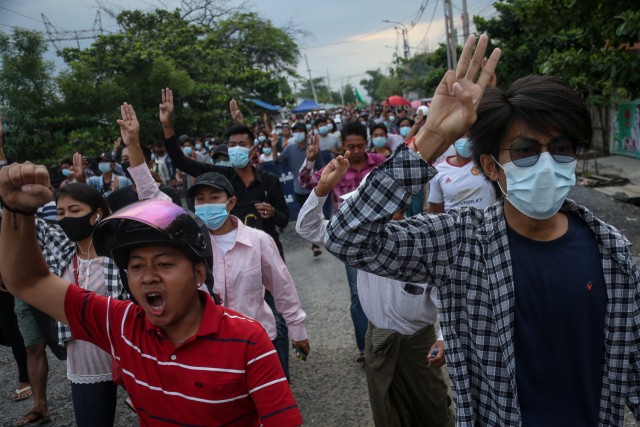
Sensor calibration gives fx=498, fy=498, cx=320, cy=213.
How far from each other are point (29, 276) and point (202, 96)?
1866 cm

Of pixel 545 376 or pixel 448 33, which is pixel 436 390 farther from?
pixel 448 33

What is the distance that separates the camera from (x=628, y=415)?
325cm

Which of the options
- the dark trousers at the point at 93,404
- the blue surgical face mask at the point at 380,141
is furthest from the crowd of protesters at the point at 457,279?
the blue surgical face mask at the point at 380,141

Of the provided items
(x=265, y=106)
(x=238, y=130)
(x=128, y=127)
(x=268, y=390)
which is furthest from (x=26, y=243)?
(x=265, y=106)

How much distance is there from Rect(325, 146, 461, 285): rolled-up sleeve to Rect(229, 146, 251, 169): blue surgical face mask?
3.51 meters

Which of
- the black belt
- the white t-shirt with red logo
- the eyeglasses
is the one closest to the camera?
the eyeglasses

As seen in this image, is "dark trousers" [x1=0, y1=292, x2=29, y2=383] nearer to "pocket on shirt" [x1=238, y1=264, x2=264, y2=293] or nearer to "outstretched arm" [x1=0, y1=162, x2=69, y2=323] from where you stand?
"pocket on shirt" [x1=238, y1=264, x2=264, y2=293]

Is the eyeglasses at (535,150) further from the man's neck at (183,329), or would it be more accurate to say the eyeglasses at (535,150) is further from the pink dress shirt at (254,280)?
the pink dress shirt at (254,280)

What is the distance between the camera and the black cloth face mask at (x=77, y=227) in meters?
2.87

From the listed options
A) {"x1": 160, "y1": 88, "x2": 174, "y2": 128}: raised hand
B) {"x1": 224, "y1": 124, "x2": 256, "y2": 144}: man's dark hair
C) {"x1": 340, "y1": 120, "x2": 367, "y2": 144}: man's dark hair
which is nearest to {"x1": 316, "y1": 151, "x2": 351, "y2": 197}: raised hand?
{"x1": 160, "y1": 88, "x2": 174, "y2": 128}: raised hand

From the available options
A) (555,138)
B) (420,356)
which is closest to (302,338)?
(420,356)

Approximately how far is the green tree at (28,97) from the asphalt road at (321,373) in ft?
28.0

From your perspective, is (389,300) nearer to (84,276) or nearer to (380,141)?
(84,276)

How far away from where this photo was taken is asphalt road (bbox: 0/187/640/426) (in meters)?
3.78
